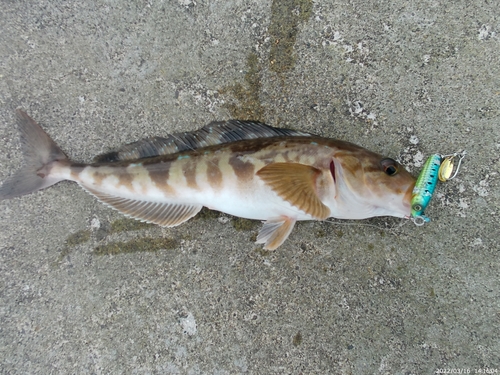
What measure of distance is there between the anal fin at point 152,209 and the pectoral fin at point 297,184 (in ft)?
2.04

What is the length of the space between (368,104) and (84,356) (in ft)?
9.30

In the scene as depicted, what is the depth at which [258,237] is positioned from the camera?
2.34 m

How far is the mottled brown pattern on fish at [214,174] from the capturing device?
7.70 ft

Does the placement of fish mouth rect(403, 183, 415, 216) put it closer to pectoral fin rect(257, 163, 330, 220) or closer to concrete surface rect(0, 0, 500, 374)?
concrete surface rect(0, 0, 500, 374)

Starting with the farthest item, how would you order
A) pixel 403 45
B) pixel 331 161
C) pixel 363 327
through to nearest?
pixel 403 45, pixel 363 327, pixel 331 161

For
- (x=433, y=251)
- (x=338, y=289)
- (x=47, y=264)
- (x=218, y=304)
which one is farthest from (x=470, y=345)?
(x=47, y=264)

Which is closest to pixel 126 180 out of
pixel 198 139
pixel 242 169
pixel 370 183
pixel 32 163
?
pixel 198 139

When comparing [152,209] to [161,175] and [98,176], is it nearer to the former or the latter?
[161,175]

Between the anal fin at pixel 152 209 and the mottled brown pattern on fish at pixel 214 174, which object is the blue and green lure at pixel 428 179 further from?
the anal fin at pixel 152 209

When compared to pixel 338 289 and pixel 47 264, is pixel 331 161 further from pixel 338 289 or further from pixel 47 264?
pixel 47 264

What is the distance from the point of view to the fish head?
7.04 ft

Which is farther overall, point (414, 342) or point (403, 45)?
point (403, 45)
